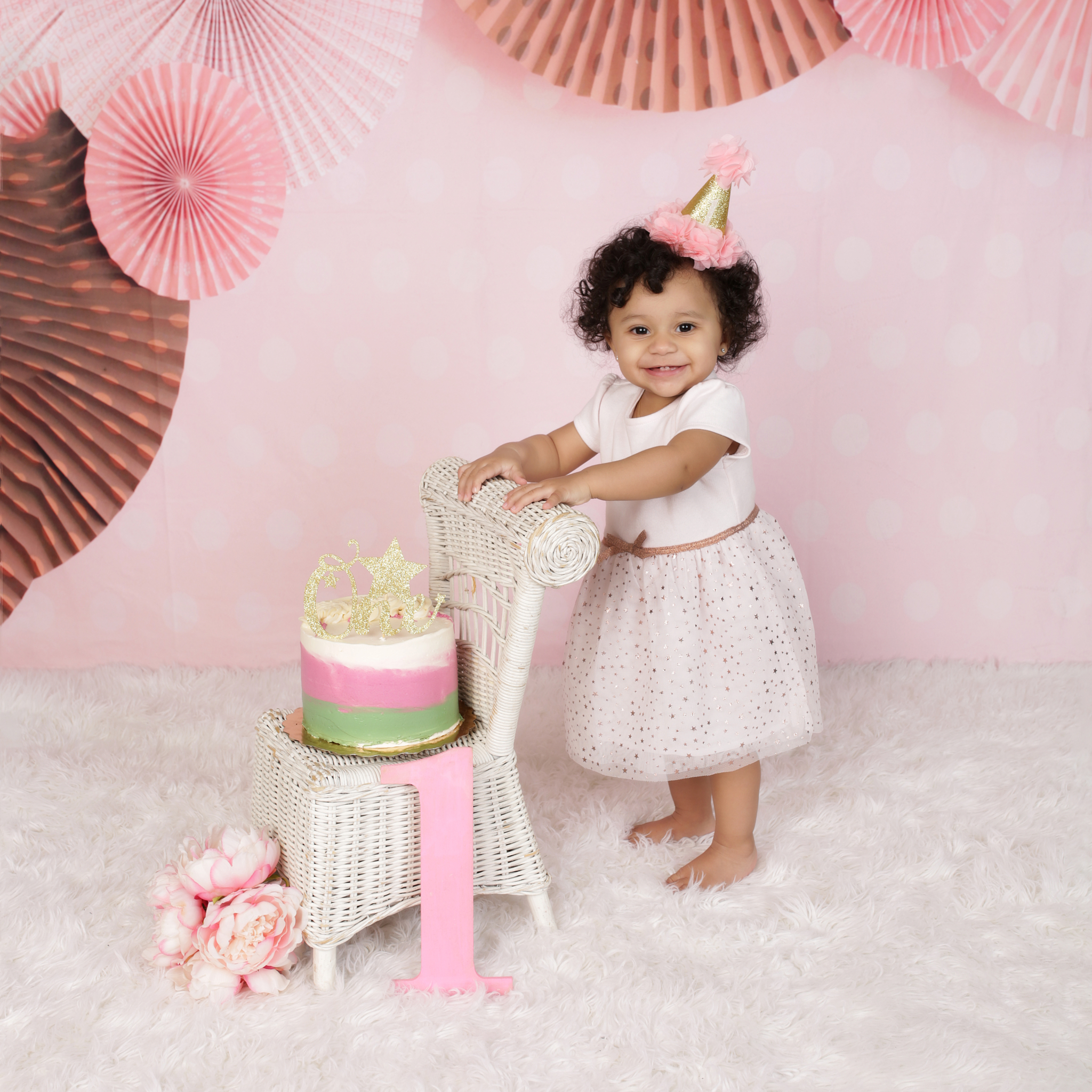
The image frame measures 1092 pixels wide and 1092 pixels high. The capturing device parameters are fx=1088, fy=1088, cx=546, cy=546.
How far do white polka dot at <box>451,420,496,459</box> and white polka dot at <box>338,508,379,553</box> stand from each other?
223 millimetres

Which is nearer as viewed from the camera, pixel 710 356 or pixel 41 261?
pixel 710 356

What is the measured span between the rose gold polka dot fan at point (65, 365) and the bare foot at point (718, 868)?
133cm

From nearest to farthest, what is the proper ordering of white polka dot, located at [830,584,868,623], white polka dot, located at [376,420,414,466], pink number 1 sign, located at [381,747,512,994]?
pink number 1 sign, located at [381,747,512,994]
white polka dot, located at [376,420,414,466]
white polka dot, located at [830,584,868,623]

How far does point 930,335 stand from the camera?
2.17 meters

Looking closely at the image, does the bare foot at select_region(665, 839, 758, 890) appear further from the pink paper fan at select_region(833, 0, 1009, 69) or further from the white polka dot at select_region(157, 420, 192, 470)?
the pink paper fan at select_region(833, 0, 1009, 69)

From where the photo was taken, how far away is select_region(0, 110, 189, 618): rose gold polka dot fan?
2.02 metres

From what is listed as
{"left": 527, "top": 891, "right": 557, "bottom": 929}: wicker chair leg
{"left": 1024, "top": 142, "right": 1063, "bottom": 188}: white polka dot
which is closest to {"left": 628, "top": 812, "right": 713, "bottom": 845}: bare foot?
{"left": 527, "top": 891, "right": 557, "bottom": 929}: wicker chair leg

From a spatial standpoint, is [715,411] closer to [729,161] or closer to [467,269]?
[729,161]

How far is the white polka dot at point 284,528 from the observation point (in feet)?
7.21

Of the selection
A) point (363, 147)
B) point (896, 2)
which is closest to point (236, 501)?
point (363, 147)

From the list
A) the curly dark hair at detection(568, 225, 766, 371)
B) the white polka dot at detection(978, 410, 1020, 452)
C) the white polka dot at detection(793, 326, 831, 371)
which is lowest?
the white polka dot at detection(978, 410, 1020, 452)

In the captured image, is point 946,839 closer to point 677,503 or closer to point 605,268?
point 677,503

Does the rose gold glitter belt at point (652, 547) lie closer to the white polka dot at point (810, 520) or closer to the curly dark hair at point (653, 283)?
the curly dark hair at point (653, 283)

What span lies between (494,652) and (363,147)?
1.14 meters
